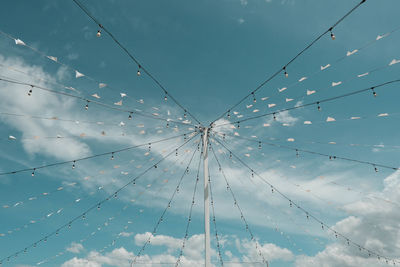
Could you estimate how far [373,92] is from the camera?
927 centimetres

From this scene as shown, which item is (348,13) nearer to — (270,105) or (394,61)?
(394,61)

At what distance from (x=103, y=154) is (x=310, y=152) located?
1085 centimetres

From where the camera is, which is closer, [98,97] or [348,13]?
[348,13]

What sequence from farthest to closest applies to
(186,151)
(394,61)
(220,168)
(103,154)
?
(220,168), (186,151), (103,154), (394,61)

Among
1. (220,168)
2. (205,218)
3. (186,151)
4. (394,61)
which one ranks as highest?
(394,61)

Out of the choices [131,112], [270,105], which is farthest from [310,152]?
[131,112]

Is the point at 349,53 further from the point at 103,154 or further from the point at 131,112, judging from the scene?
the point at 103,154

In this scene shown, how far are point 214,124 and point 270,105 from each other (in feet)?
13.8

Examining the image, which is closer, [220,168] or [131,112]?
[131,112]

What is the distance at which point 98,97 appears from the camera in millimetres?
10406

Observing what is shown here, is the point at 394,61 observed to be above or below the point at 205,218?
above

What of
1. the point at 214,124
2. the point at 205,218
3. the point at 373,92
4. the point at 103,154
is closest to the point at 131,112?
the point at 103,154

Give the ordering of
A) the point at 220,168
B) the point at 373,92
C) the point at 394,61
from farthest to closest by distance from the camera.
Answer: the point at 220,168 < the point at 373,92 < the point at 394,61

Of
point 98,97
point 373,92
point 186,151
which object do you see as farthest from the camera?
point 186,151
